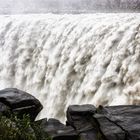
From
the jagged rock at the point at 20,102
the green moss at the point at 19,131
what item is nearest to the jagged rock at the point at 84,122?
the green moss at the point at 19,131

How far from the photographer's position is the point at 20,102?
30.5 ft

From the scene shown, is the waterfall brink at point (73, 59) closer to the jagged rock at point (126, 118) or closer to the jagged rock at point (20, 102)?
the jagged rock at point (126, 118)

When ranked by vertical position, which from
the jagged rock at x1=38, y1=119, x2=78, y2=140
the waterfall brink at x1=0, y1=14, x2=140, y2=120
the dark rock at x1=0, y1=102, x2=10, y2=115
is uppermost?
the waterfall brink at x1=0, y1=14, x2=140, y2=120

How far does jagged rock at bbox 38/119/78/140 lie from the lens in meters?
7.95

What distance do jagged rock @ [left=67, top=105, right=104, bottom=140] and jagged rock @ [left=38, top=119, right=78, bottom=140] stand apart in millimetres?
145

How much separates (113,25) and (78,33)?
1790mm

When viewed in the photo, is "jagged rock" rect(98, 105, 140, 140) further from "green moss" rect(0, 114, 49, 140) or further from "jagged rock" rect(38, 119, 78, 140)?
"green moss" rect(0, 114, 49, 140)

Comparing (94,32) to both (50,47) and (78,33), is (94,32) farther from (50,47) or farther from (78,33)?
(50,47)

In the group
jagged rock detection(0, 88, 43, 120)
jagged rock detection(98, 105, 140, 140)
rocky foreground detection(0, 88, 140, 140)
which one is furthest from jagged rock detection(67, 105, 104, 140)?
jagged rock detection(0, 88, 43, 120)

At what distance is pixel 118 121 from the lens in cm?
792

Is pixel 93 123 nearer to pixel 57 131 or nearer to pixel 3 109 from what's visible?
pixel 57 131

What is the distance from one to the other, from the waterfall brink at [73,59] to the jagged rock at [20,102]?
2.77 m

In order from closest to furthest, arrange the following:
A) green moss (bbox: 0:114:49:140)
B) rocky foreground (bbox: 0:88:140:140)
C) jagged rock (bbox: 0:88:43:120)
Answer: green moss (bbox: 0:114:49:140) → rocky foreground (bbox: 0:88:140:140) → jagged rock (bbox: 0:88:43:120)

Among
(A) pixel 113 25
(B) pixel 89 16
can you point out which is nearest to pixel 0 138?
(A) pixel 113 25
